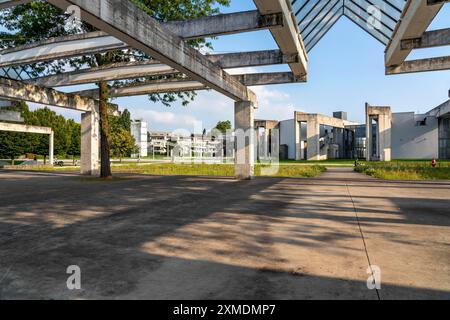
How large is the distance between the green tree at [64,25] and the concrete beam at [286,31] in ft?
16.9

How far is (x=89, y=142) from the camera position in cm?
1872

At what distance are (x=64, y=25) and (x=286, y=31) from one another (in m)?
11.2

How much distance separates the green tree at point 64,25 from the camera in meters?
13.5

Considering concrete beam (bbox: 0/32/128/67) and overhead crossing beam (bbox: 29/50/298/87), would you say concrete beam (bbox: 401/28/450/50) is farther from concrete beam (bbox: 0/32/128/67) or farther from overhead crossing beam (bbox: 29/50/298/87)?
concrete beam (bbox: 0/32/128/67)

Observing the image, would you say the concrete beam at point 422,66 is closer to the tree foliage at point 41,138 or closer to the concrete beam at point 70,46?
the concrete beam at point 70,46

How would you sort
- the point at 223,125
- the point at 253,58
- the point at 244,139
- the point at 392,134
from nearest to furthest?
the point at 253,58, the point at 244,139, the point at 392,134, the point at 223,125

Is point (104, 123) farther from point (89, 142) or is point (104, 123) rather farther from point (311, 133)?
point (311, 133)

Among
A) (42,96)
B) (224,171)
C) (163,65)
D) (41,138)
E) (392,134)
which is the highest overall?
(163,65)

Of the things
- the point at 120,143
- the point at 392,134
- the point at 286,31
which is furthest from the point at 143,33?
the point at 120,143

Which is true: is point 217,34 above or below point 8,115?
above

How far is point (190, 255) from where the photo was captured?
4.00 meters

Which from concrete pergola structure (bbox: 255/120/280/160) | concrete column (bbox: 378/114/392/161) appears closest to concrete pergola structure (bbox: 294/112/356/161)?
concrete pergola structure (bbox: 255/120/280/160)

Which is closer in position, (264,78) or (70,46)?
(70,46)

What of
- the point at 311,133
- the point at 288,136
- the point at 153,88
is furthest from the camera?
the point at 288,136
